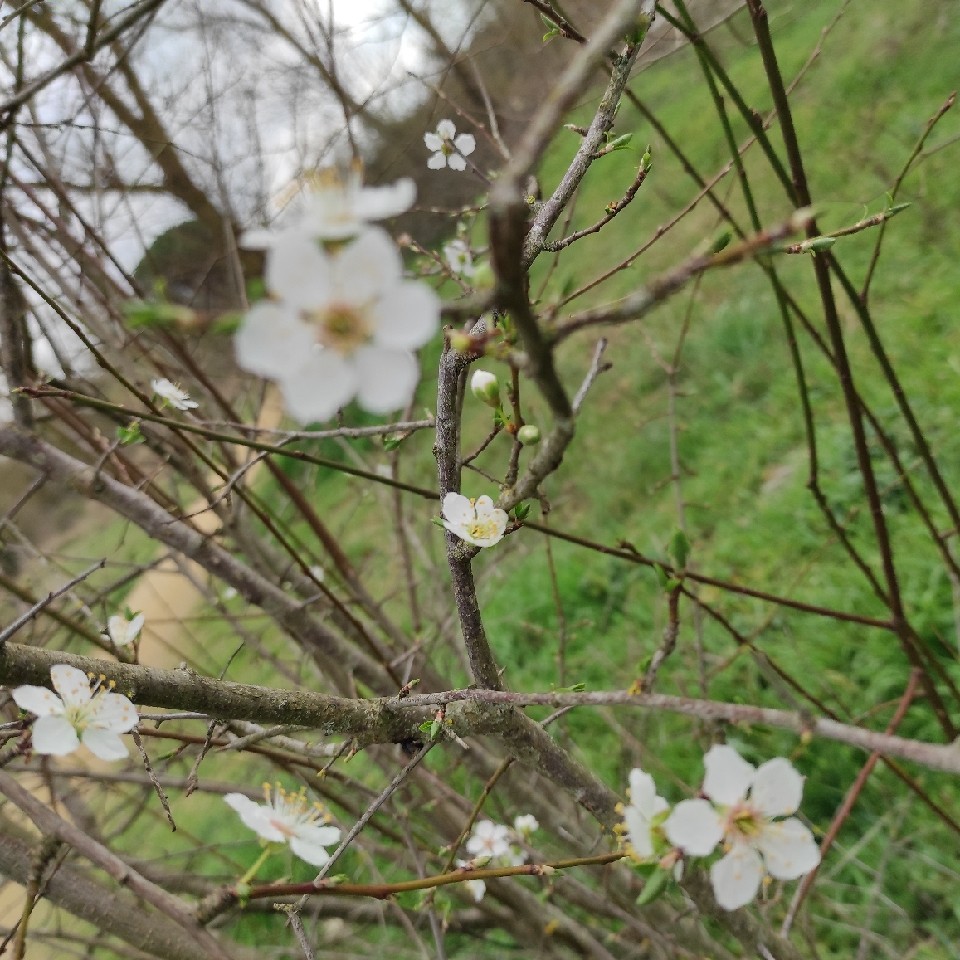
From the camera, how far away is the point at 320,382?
408 mm

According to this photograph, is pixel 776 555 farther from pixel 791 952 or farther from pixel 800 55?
pixel 800 55

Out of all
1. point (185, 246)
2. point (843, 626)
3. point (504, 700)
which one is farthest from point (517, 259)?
point (185, 246)

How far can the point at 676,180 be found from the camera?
5855 millimetres

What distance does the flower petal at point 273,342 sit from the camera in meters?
0.38

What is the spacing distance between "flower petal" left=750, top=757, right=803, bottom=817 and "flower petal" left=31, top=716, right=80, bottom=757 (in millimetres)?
634

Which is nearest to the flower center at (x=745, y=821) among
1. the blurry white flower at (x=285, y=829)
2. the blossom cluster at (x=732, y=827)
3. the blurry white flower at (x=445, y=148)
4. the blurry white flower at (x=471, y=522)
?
the blossom cluster at (x=732, y=827)

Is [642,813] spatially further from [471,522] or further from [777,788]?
[471,522]

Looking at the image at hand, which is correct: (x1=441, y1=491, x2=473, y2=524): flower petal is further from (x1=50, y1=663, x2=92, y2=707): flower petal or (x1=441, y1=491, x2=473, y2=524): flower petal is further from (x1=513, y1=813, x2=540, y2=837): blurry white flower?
(x1=513, y1=813, x2=540, y2=837): blurry white flower

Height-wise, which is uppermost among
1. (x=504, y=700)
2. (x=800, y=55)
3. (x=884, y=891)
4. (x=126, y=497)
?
(x=126, y=497)

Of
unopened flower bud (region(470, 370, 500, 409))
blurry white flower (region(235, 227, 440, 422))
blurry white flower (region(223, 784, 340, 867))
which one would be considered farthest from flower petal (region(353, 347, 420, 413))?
blurry white flower (region(223, 784, 340, 867))

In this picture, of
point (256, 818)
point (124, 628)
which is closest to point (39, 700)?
point (256, 818)

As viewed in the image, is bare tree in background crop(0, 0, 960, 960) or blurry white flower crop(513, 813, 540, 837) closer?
bare tree in background crop(0, 0, 960, 960)

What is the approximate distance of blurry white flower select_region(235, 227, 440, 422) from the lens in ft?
1.22

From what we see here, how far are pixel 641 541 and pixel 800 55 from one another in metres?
4.10
